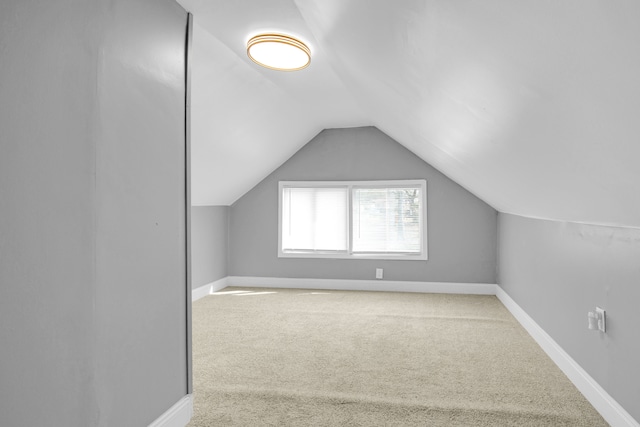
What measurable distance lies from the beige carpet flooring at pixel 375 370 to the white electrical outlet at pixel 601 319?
46cm

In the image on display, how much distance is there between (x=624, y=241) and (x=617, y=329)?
1.45 feet

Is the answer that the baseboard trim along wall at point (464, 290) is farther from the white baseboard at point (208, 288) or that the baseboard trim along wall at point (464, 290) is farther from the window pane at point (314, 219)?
the window pane at point (314, 219)

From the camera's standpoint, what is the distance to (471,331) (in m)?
3.72

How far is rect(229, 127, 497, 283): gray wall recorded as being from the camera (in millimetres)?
5363

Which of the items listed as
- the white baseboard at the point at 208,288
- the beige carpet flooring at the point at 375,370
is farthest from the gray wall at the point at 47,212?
the white baseboard at the point at 208,288

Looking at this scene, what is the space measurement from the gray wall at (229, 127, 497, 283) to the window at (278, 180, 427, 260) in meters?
0.10

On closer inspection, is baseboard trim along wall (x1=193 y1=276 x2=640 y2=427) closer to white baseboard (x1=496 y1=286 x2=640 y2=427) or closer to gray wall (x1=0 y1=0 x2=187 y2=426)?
white baseboard (x1=496 y1=286 x2=640 y2=427)

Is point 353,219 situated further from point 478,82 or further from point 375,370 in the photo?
point 478,82

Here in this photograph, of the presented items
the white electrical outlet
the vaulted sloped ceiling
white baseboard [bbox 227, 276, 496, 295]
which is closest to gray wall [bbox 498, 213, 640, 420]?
the white electrical outlet

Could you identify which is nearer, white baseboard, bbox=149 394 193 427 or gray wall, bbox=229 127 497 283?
white baseboard, bbox=149 394 193 427

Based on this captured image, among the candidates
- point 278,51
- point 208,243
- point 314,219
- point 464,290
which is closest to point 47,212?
point 278,51

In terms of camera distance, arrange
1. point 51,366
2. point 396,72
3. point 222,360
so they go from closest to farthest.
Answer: point 51,366
point 396,72
point 222,360

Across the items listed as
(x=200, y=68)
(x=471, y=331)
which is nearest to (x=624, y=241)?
(x=471, y=331)

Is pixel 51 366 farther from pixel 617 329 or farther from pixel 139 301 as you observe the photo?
pixel 617 329
